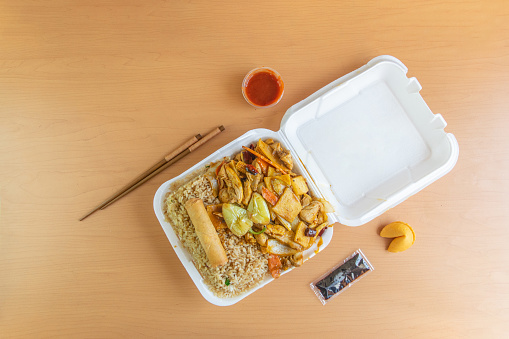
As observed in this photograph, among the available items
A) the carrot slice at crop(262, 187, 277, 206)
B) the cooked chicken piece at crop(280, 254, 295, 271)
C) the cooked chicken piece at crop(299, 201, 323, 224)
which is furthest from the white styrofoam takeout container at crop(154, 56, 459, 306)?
the cooked chicken piece at crop(280, 254, 295, 271)

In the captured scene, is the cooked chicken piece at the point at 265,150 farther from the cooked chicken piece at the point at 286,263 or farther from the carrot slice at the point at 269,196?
the cooked chicken piece at the point at 286,263

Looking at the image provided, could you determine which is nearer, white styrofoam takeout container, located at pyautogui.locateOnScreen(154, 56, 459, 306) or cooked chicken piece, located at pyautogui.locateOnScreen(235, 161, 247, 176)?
cooked chicken piece, located at pyautogui.locateOnScreen(235, 161, 247, 176)

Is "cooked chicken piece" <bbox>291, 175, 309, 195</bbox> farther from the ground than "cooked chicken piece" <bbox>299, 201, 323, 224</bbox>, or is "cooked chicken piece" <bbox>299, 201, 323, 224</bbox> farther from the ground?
"cooked chicken piece" <bbox>291, 175, 309, 195</bbox>

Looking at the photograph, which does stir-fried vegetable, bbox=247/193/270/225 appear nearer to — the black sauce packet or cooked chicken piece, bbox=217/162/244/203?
cooked chicken piece, bbox=217/162/244/203

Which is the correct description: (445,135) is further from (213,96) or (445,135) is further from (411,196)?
(213,96)

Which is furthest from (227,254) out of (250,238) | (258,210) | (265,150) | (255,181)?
(265,150)

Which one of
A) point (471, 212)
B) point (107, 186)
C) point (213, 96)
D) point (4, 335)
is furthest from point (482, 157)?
Result: point (4, 335)

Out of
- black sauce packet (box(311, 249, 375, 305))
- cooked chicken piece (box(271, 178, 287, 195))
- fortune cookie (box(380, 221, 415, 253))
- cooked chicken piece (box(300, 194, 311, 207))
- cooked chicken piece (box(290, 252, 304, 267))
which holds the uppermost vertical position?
cooked chicken piece (box(271, 178, 287, 195))

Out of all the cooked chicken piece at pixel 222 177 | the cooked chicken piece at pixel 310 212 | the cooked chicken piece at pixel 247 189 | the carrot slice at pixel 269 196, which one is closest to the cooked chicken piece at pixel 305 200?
the cooked chicken piece at pixel 310 212
